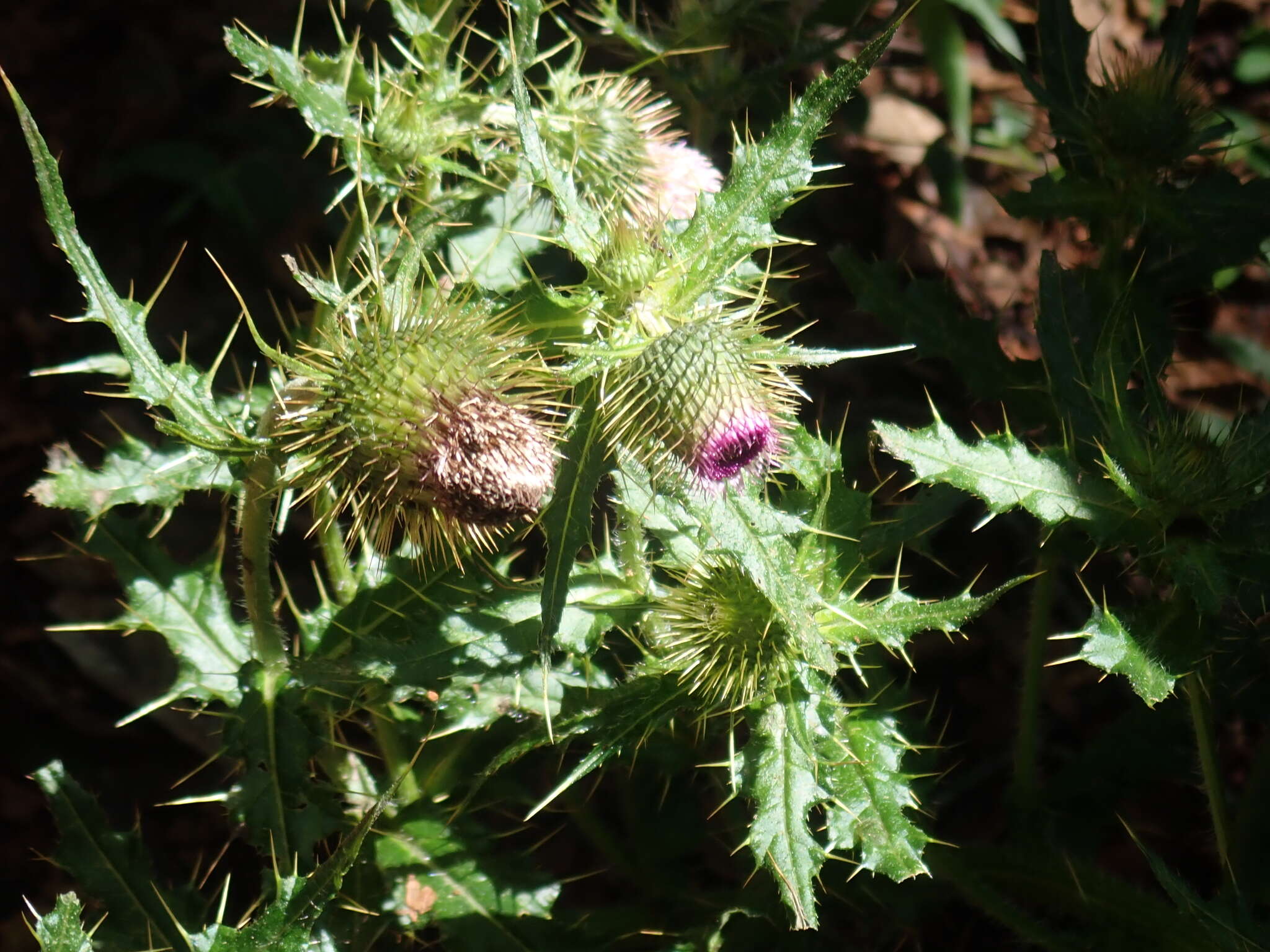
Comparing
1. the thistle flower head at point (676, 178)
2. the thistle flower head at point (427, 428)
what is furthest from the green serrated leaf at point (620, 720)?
→ the thistle flower head at point (676, 178)

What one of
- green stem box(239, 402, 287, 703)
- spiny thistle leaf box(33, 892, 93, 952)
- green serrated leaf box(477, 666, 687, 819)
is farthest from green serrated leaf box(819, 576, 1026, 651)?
spiny thistle leaf box(33, 892, 93, 952)

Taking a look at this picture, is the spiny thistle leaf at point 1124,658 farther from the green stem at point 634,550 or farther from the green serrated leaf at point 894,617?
the green stem at point 634,550

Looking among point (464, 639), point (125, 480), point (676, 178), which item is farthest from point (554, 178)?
point (125, 480)

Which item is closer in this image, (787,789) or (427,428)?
(427,428)

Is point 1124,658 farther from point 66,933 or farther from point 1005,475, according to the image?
point 66,933

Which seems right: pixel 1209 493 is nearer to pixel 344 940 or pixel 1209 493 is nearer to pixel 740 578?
pixel 740 578

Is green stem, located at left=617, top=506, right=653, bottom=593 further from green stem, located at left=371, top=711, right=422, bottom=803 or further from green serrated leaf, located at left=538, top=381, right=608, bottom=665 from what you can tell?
green stem, located at left=371, top=711, right=422, bottom=803

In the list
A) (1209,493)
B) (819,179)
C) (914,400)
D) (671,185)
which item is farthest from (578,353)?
(819,179)
